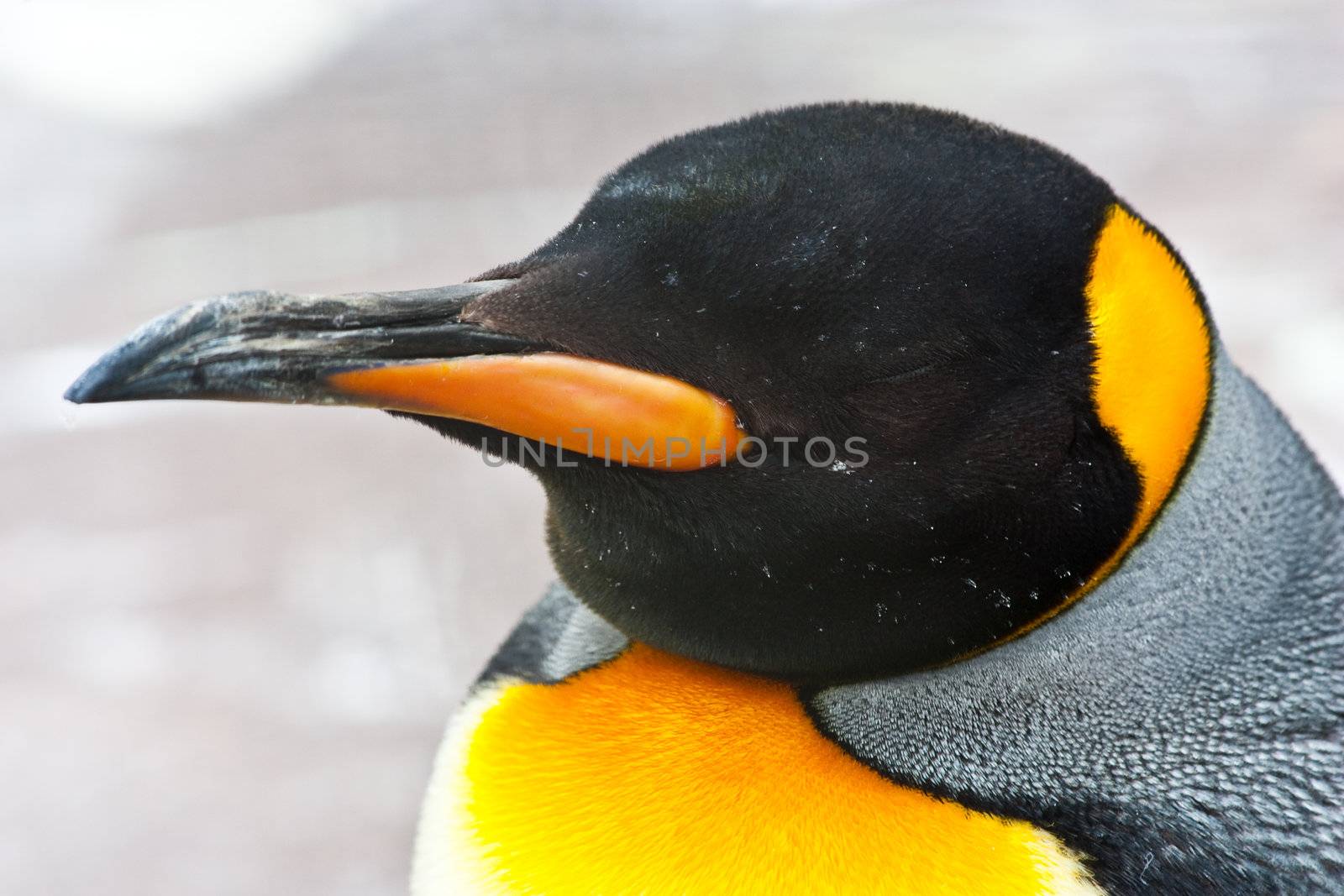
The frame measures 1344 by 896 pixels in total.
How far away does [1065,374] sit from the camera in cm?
78

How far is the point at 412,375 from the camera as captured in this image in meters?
0.74

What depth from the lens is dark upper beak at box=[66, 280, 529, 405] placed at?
0.72 m

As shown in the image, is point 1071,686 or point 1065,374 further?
point 1071,686

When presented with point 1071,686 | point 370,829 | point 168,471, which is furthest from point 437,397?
point 168,471

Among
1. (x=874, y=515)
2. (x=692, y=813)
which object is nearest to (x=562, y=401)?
Answer: (x=874, y=515)

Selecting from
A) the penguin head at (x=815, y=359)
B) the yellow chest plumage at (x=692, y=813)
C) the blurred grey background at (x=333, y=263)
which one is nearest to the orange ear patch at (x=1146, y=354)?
the penguin head at (x=815, y=359)

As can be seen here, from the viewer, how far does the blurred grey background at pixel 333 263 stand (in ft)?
6.89

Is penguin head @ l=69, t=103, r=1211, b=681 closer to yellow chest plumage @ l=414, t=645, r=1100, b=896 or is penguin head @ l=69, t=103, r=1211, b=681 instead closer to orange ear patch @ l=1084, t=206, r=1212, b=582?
orange ear patch @ l=1084, t=206, r=1212, b=582

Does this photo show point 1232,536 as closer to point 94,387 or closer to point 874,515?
point 874,515

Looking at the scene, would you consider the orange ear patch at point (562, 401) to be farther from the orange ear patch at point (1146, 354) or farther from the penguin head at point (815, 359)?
the orange ear patch at point (1146, 354)

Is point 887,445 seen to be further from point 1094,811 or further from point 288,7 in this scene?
point 288,7

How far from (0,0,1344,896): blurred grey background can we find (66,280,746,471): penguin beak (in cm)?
72

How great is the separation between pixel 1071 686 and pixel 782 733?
212 mm

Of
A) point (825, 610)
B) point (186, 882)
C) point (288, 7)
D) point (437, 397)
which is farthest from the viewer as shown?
point (288, 7)
